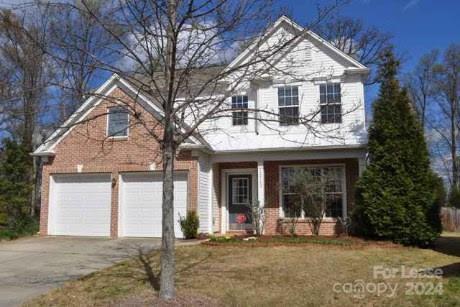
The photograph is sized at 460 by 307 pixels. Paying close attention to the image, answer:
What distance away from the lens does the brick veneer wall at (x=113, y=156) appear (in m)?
15.6

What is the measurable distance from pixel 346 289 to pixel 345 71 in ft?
35.3

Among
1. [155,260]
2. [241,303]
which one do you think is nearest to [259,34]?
[241,303]

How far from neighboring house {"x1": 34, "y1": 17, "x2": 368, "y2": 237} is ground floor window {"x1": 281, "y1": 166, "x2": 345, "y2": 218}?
4 cm

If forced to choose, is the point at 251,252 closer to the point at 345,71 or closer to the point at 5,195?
the point at 345,71

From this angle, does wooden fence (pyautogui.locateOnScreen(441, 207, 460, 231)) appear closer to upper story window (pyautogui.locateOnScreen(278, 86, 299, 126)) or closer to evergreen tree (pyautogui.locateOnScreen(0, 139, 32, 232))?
upper story window (pyautogui.locateOnScreen(278, 86, 299, 126))

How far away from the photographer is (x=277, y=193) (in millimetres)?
16766

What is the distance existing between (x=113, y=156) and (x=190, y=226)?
13.5ft

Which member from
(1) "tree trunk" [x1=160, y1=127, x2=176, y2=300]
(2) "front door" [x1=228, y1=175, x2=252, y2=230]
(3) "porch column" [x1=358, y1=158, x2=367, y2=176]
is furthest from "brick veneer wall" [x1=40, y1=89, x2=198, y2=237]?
(1) "tree trunk" [x1=160, y1=127, x2=176, y2=300]

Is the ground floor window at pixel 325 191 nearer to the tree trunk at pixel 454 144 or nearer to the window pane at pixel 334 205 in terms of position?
the window pane at pixel 334 205

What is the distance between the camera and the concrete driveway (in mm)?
8508

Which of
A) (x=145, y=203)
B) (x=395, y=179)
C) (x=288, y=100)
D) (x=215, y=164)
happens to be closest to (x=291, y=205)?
(x=215, y=164)

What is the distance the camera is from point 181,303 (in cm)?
669

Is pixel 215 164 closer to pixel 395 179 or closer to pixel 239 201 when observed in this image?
pixel 239 201

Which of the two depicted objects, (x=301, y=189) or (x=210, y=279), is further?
(x=301, y=189)
